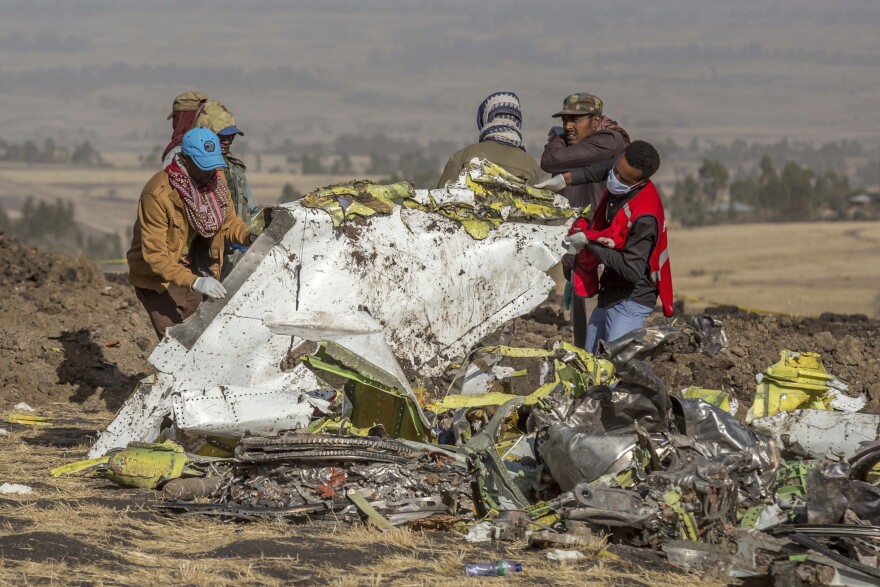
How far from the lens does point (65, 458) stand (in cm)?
772

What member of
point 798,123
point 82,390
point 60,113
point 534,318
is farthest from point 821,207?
point 60,113

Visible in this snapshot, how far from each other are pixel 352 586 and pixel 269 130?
4671 inches

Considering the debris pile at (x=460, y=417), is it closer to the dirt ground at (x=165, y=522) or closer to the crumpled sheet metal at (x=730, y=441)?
the crumpled sheet metal at (x=730, y=441)

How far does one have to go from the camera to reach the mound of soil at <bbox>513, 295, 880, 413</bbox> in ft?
32.4

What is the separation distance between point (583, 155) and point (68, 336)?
16.1 ft

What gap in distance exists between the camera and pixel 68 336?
36.8 feet

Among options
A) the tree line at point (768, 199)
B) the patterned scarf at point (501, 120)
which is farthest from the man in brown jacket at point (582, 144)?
the tree line at point (768, 199)

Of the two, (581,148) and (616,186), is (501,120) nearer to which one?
(581,148)

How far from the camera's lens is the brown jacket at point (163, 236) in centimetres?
768

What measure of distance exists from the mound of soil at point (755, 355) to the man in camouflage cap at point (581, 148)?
1216 mm

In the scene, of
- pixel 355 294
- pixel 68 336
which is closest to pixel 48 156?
pixel 68 336

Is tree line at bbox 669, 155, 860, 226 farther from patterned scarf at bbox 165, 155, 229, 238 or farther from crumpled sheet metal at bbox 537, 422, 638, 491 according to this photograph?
crumpled sheet metal at bbox 537, 422, 638, 491

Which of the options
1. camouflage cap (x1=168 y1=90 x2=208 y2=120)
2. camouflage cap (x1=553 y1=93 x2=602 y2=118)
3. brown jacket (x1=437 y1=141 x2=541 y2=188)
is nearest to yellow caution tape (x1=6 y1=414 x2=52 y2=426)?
camouflage cap (x1=168 y1=90 x2=208 y2=120)

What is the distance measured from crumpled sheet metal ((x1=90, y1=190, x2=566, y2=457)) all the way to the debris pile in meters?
0.01
